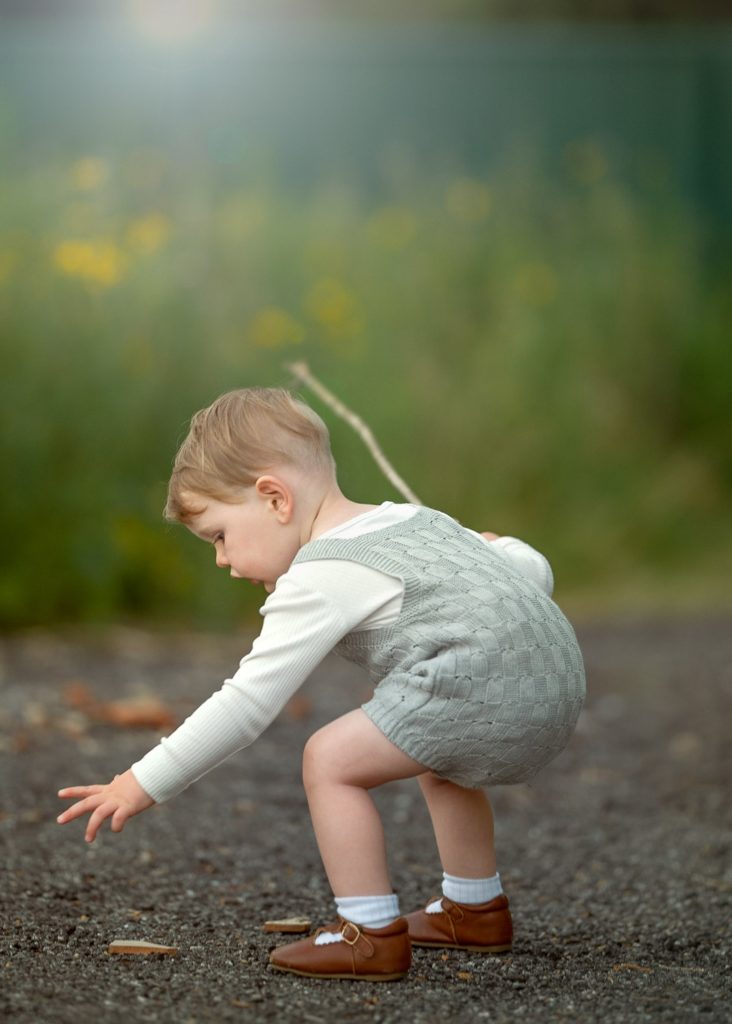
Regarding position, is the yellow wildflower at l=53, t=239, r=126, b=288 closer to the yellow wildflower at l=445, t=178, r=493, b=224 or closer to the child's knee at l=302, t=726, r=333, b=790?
the yellow wildflower at l=445, t=178, r=493, b=224

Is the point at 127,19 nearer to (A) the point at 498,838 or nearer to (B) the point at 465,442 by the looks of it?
(B) the point at 465,442

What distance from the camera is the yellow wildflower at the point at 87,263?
5883 mm

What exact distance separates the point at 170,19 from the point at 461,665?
649 centimetres

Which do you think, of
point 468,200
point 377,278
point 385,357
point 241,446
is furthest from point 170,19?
point 241,446

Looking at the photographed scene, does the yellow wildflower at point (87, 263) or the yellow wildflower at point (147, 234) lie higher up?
the yellow wildflower at point (147, 234)

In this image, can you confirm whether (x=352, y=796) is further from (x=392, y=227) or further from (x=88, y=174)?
(x=392, y=227)

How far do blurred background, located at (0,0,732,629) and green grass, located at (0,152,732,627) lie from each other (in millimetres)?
14

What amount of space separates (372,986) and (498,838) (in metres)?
1.31

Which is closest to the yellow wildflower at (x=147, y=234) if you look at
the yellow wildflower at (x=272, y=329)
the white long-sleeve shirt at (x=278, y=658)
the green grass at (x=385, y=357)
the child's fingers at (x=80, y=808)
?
the green grass at (x=385, y=357)

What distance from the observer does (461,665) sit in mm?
2154

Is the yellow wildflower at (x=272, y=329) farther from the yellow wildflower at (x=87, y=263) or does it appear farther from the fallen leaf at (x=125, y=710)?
the fallen leaf at (x=125, y=710)

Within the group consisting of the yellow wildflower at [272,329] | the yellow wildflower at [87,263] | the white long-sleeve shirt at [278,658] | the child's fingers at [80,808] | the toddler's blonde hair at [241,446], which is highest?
the yellow wildflower at [87,263]

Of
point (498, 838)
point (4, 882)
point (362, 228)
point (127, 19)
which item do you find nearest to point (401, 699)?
point (4, 882)

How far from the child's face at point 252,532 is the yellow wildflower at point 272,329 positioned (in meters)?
4.00
